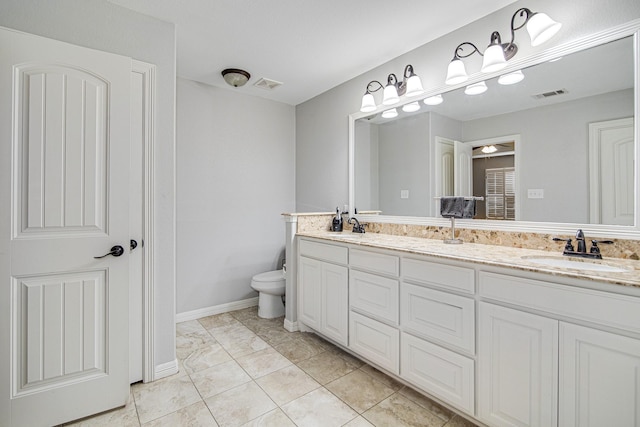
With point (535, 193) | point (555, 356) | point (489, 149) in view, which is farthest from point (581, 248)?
point (489, 149)

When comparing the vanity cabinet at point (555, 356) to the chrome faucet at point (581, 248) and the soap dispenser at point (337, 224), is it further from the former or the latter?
the soap dispenser at point (337, 224)

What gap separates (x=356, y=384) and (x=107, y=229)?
5.67ft

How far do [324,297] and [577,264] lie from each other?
5.16ft

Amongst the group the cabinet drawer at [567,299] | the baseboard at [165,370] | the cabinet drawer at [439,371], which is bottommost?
the baseboard at [165,370]

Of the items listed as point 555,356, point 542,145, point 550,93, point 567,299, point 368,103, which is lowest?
point 555,356

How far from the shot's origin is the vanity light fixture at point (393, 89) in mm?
2330

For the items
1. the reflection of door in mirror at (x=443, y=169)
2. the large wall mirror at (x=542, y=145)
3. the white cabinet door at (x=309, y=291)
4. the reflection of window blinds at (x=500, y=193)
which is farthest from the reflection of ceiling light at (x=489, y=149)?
the white cabinet door at (x=309, y=291)

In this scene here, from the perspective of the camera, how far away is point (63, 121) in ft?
5.24

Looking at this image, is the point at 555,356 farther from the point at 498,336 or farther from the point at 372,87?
the point at 372,87

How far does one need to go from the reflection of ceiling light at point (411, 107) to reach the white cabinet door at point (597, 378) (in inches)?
70.3

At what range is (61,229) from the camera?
1605 mm

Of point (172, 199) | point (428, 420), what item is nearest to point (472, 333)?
point (428, 420)

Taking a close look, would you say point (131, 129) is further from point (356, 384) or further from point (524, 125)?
point (524, 125)

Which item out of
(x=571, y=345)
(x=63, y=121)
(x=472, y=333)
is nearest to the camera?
(x=571, y=345)
